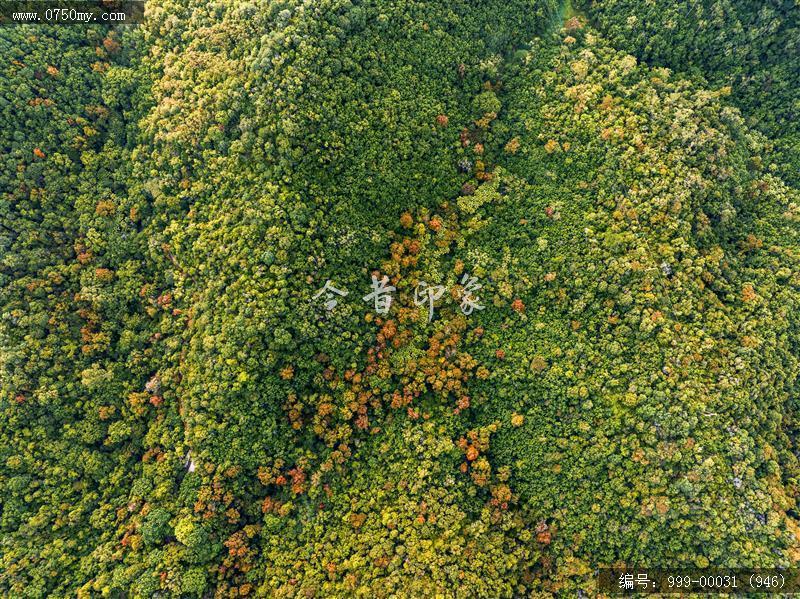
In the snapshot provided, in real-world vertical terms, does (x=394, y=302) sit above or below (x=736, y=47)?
below

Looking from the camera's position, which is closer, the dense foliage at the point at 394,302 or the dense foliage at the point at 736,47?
the dense foliage at the point at 394,302

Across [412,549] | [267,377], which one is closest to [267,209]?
[267,377]

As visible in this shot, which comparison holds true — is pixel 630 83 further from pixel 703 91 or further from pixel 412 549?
pixel 412 549

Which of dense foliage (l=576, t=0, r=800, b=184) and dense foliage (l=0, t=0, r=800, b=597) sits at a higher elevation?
dense foliage (l=576, t=0, r=800, b=184)

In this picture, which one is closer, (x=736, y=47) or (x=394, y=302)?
(x=394, y=302)

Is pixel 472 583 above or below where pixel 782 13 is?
below

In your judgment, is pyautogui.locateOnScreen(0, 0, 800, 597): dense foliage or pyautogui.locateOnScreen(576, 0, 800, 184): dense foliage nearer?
pyautogui.locateOnScreen(0, 0, 800, 597): dense foliage

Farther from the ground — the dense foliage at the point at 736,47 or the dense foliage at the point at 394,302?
the dense foliage at the point at 736,47

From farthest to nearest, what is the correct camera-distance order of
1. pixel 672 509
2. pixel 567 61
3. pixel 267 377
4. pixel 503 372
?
pixel 567 61, pixel 503 372, pixel 267 377, pixel 672 509
